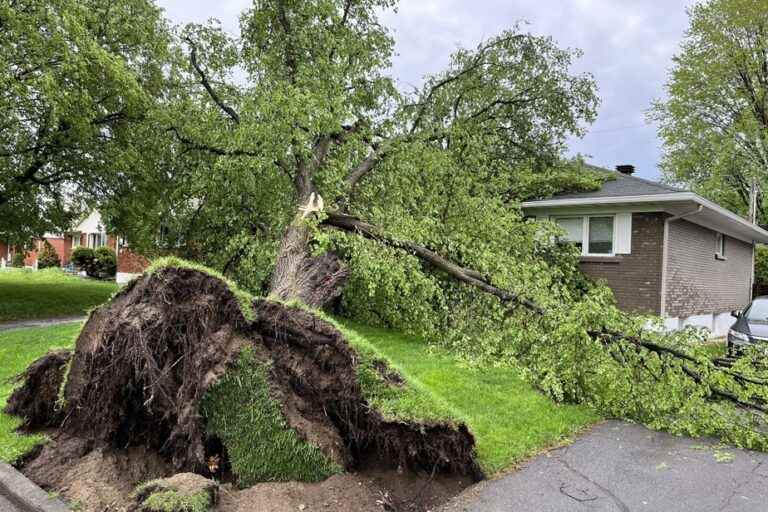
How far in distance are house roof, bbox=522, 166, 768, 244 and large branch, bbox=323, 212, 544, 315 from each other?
5.97 m

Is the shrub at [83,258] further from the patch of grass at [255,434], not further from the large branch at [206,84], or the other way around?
the patch of grass at [255,434]

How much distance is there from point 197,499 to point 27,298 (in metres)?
14.2

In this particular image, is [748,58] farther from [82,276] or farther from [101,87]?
[82,276]

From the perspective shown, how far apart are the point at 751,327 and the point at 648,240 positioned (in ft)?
8.59

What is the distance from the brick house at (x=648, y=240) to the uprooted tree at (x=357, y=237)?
0.79 m

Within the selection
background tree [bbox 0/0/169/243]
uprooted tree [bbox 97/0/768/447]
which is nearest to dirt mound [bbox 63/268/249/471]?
uprooted tree [bbox 97/0/768/447]

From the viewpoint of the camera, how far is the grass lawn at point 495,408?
4211mm

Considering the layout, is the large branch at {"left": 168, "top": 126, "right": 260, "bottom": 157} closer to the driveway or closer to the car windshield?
the driveway

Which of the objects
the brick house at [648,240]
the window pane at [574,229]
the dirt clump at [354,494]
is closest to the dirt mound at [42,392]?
the dirt clump at [354,494]

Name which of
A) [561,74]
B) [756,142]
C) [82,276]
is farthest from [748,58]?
[82,276]

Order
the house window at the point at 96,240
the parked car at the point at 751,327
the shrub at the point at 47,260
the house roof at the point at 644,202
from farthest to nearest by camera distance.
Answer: the shrub at the point at 47,260 → the house window at the point at 96,240 → the house roof at the point at 644,202 → the parked car at the point at 751,327

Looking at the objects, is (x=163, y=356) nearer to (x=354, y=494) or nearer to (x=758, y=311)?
(x=354, y=494)

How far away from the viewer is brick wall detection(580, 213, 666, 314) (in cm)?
1087

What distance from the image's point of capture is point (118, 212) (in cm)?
1248
